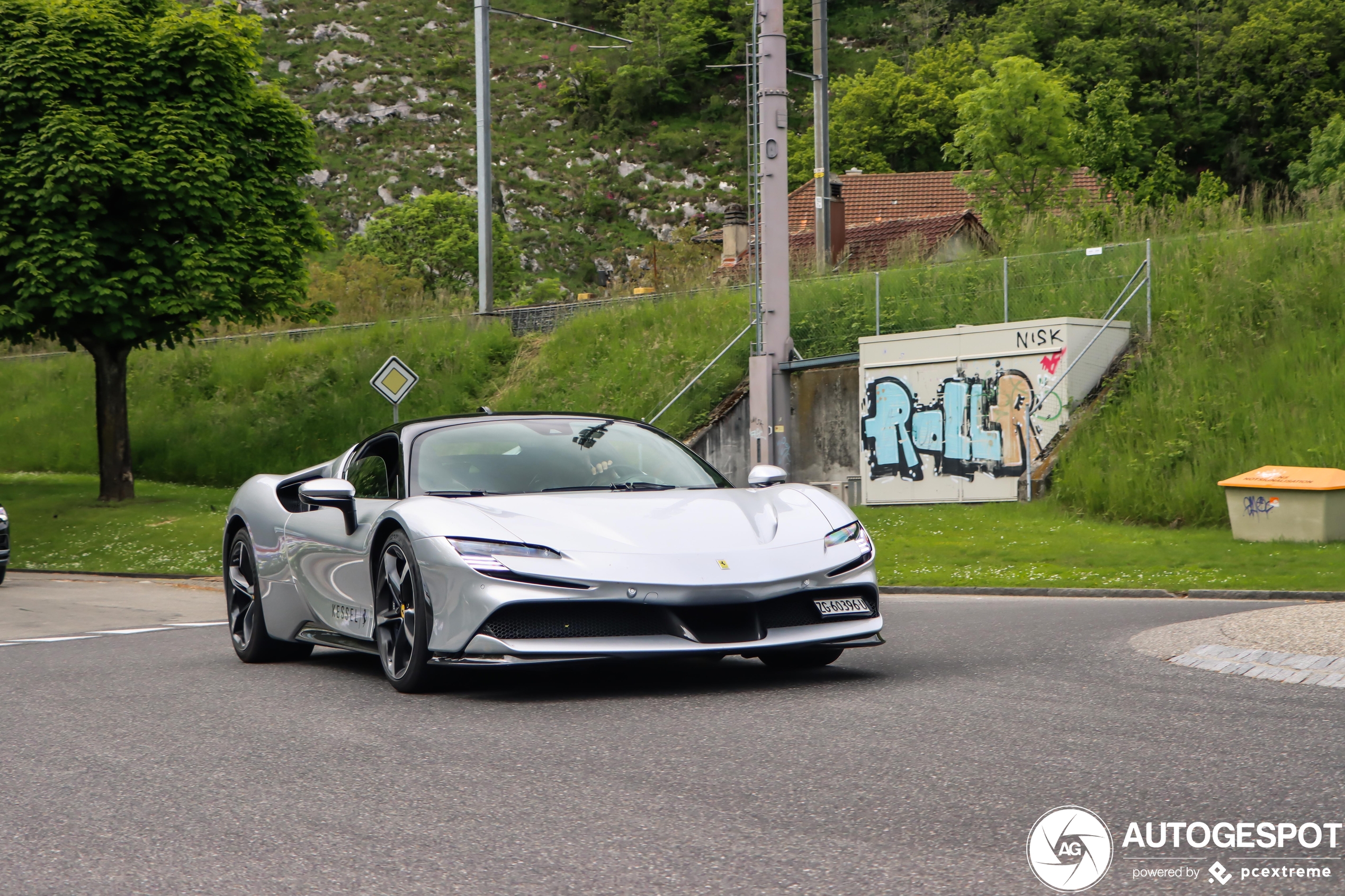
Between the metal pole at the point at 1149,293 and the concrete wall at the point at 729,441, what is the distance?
26.4ft

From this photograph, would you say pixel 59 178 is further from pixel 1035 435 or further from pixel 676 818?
pixel 676 818

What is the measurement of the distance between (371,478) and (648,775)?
12.4 feet

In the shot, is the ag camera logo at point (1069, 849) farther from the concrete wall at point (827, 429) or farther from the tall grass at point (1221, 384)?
the concrete wall at point (827, 429)

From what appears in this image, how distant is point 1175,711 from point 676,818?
8.82 ft

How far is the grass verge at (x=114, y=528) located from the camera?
83.6ft

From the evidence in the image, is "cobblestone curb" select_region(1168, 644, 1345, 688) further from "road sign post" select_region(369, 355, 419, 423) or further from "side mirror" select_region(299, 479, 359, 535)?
"road sign post" select_region(369, 355, 419, 423)

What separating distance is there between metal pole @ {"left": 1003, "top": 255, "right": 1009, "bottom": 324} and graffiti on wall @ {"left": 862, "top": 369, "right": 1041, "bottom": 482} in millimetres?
1888

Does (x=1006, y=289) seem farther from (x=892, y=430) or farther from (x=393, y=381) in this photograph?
(x=393, y=381)

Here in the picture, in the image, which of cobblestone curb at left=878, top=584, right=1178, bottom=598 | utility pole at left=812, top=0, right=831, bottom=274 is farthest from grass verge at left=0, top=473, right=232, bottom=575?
utility pole at left=812, top=0, right=831, bottom=274

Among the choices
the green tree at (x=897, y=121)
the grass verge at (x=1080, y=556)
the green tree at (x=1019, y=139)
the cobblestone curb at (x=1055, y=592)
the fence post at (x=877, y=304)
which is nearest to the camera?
the cobblestone curb at (x=1055, y=592)

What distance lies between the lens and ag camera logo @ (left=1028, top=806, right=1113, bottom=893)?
3.80m

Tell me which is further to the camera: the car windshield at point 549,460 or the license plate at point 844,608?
the car windshield at point 549,460

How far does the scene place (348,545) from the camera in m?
8.20

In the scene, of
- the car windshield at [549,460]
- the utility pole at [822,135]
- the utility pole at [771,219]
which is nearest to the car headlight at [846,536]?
the car windshield at [549,460]
